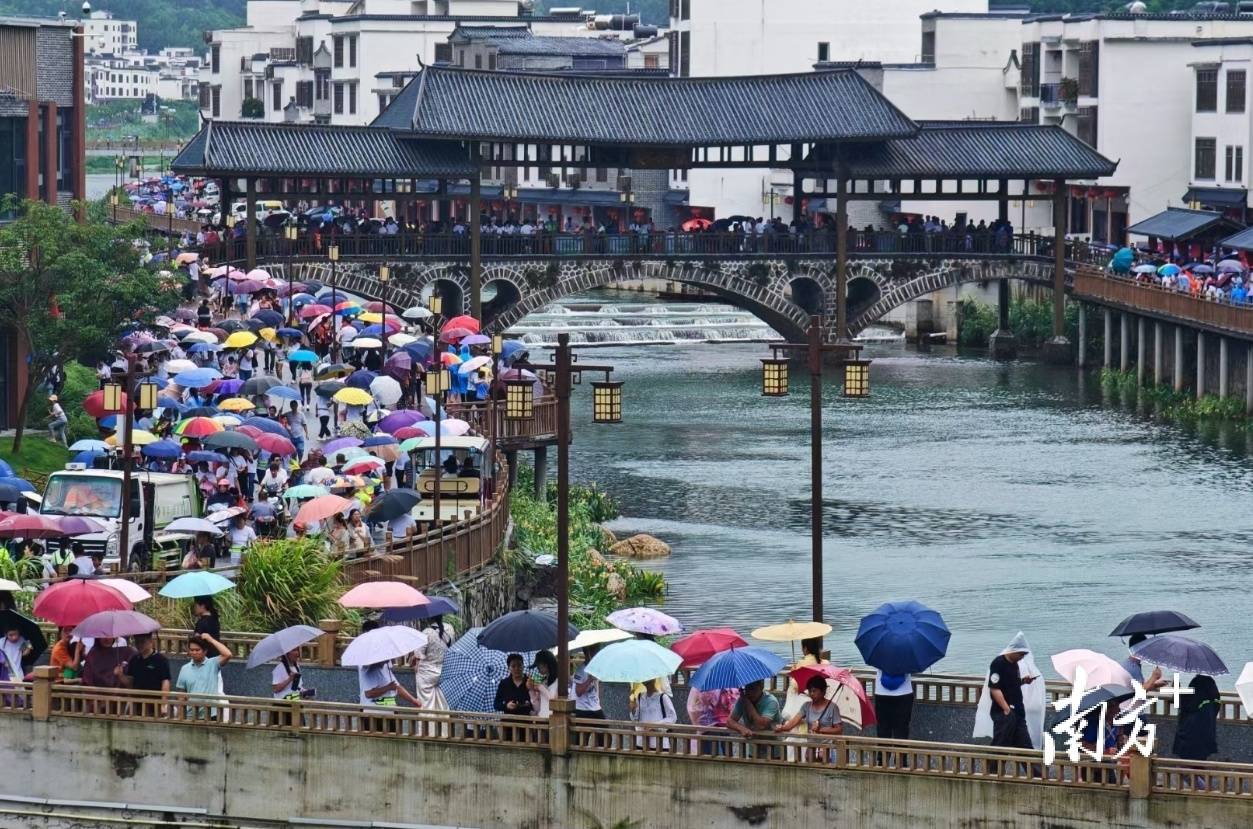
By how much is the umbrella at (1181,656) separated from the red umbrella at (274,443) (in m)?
22.5

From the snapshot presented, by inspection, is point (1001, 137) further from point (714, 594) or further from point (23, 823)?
point (23, 823)

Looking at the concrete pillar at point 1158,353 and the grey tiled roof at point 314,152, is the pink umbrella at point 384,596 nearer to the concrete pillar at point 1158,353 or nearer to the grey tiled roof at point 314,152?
the grey tiled roof at point 314,152

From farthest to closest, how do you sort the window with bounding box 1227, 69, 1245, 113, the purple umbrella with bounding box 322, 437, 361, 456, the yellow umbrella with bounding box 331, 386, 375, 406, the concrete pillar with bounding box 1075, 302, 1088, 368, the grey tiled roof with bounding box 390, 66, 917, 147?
the concrete pillar with bounding box 1075, 302, 1088, 368
the window with bounding box 1227, 69, 1245, 113
the grey tiled roof with bounding box 390, 66, 917, 147
the yellow umbrella with bounding box 331, 386, 375, 406
the purple umbrella with bounding box 322, 437, 361, 456

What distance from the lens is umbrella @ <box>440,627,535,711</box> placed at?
26.6m

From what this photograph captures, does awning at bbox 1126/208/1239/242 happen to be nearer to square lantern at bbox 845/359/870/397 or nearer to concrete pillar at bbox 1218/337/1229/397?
concrete pillar at bbox 1218/337/1229/397

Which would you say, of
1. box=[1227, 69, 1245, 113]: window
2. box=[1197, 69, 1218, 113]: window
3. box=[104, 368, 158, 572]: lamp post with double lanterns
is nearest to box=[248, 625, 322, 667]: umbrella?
box=[104, 368, 158, 572]: lamp post with double lanterns

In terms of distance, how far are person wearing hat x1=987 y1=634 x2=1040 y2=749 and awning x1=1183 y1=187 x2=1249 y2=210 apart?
67499 mm

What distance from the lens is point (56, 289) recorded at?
186 ft

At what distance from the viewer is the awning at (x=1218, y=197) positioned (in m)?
90.6

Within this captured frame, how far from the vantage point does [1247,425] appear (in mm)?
74562

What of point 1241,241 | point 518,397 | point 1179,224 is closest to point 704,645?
point 518,397

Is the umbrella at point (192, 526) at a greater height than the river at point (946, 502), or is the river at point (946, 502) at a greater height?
the umbrella at point (192, 526)

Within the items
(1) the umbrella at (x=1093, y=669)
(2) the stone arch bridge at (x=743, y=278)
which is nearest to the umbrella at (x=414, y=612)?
(1) the umbrella at (x=1093, y=669)

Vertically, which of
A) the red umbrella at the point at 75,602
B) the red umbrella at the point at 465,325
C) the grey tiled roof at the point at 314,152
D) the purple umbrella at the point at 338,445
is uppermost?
the grey tiled roof at the point at 314,152
